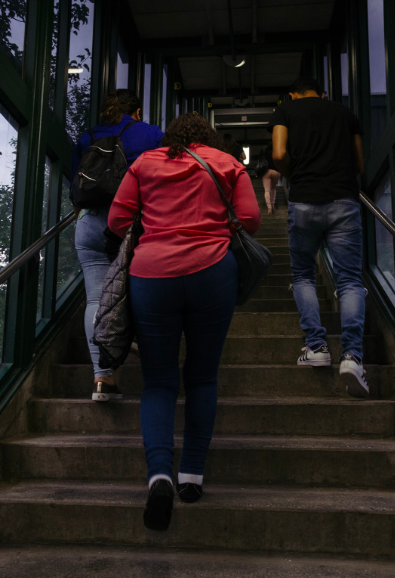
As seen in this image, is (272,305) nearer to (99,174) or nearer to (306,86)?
(306,86)

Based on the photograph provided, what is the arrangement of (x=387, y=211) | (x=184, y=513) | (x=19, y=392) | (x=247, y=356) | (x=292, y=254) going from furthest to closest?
(x=387, y=211) < (x=247, y=356) < (x=292, y=254) < (x=19, y=392) < (x=184, y=513)

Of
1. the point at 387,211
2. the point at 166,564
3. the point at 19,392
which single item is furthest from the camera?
the point at 387,211

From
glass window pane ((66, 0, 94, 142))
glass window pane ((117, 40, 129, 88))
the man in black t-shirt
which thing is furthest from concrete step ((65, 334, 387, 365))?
glass window pane ((117, 40, 129, 88))

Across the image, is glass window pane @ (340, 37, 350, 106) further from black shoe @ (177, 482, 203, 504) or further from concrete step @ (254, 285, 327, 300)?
black shoe @ (177, 482, 203, 504)

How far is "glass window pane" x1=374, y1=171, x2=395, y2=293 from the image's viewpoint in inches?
144

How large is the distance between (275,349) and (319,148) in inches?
49.6

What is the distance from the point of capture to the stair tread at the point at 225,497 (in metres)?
2.06

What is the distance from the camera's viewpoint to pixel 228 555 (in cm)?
200

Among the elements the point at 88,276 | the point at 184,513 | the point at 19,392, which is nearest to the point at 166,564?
the point at 184,513

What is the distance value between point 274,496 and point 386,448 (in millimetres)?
579

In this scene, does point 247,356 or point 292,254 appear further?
point 247,356

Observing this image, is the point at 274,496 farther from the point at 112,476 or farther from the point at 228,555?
the point at 112,476

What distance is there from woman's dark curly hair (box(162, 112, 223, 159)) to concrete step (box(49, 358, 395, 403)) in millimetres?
1423

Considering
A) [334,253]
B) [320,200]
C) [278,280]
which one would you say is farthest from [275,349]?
[278,280]
